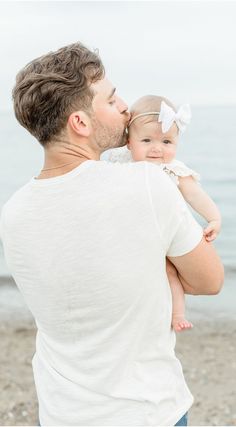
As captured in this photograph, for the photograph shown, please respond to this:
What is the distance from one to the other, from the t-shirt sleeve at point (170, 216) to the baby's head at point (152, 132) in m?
0.47

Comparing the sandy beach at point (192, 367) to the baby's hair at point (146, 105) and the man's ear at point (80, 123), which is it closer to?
the baby's hair at point (146, 105)

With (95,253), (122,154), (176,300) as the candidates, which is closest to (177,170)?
(122,154)

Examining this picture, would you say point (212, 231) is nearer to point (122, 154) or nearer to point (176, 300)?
point (176, 300)

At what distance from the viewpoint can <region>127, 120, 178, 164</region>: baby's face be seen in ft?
7.34

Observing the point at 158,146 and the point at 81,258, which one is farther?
the point at 158,146

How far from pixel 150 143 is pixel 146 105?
124 mm

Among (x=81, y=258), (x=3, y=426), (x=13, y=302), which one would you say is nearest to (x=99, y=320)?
(x=81, y=258)

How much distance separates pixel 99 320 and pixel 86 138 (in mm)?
445

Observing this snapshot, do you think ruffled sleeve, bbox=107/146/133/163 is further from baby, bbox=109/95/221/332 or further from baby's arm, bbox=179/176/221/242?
baby's arm, bbox=179/176/221/242

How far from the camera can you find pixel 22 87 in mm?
1913

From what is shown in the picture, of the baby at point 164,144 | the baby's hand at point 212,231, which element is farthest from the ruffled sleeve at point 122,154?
the baby's hand at point 212,231

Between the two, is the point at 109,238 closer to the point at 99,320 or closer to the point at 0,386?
the point at 99,320

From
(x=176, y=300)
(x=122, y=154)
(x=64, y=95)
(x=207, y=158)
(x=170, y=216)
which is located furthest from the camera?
(x=207, y=158)

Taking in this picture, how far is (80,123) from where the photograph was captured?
1879mm
